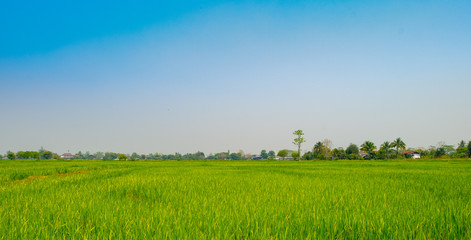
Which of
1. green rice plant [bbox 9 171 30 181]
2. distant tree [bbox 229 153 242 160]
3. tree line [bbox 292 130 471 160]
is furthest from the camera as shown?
distant tree [bbox 229 153 242 160]

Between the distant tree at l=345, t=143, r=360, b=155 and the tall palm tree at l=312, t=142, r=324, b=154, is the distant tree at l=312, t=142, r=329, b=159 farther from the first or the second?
the distant tree at l=345, t=143, r=360, b=155

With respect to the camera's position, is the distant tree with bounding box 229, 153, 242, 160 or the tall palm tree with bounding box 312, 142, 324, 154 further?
the distant tree with bounding box 229, 153, 242, 160

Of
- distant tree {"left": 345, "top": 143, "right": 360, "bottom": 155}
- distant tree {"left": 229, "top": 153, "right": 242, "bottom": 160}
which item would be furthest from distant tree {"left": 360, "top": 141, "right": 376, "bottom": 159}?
distant tree {"left": 229, "top": 153, "right": 242, "bottom": 160}

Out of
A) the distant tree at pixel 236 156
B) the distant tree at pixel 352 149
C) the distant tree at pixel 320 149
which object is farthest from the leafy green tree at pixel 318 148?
the distant tree at pixel 236 156

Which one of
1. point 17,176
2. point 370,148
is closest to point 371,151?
point 370,148

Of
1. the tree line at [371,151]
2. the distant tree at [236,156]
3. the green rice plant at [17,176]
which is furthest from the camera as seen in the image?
the distant tree at [236,156]

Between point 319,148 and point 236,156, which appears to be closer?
point 319,148

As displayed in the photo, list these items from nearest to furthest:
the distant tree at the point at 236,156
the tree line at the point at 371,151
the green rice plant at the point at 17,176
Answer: the green rice plant at the point at 17,176, the tree line at the point at 371,151, the distant tree at the point at 236,156

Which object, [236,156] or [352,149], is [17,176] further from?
[236,156]

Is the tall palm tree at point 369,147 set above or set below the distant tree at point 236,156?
above

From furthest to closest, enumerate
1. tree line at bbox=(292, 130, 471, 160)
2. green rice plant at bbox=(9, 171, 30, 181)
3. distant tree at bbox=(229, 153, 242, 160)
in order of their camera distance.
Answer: distant tree at bbox=(229, 153, 242, 160), tree line at bbox=(292, 130, 471, 160), green rice plant at bbox=(9, 171, 30, 181)

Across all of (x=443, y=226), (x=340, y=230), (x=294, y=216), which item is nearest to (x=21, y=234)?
(x=294, y=216)

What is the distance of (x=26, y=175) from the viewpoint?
453 inches

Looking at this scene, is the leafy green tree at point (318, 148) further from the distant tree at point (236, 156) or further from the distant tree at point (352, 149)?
the distant tree at point (236, 156)
